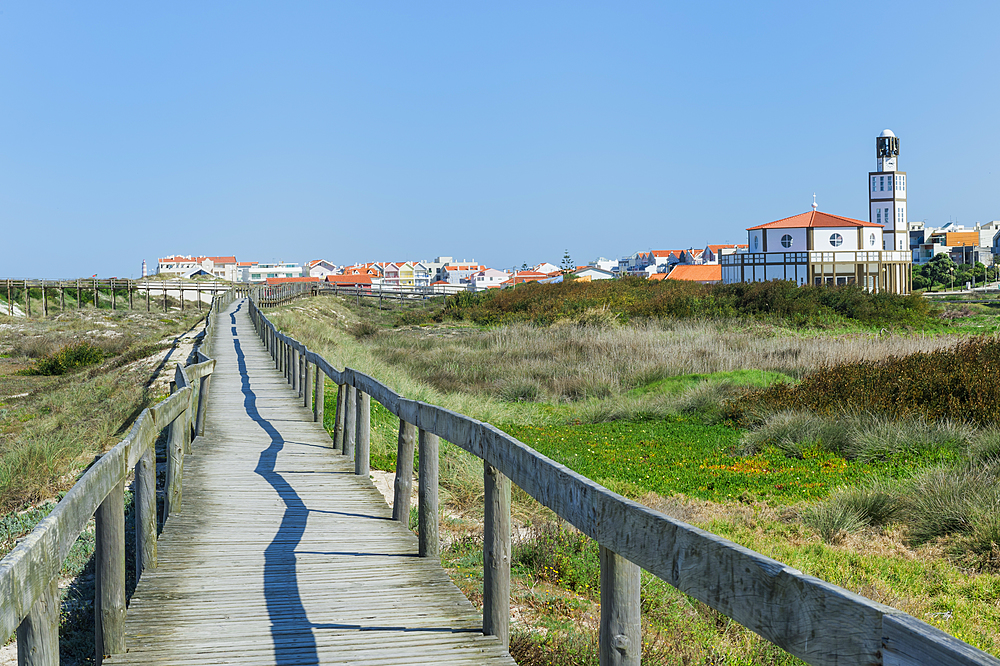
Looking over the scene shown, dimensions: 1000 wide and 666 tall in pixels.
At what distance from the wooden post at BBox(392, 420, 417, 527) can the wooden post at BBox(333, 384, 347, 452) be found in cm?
287

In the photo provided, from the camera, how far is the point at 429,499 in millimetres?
5652

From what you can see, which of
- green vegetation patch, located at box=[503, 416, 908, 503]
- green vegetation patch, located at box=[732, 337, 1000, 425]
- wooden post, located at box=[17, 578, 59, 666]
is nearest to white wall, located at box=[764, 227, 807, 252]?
green vegetation patch, located at box=[732, 337, 1000, 425]

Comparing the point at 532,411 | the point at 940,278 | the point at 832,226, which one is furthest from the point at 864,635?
the point at 940,278

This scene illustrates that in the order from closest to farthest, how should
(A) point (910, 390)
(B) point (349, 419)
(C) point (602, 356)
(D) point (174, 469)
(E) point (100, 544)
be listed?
(E) point (100, 544) → (D) point (174, 469) → (B) point (349, 419) → (A) point (910, 390) → (C) point (602, 356)

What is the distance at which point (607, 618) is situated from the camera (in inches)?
125

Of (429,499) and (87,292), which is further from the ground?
(87,292)

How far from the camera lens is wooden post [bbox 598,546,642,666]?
10.2 feet

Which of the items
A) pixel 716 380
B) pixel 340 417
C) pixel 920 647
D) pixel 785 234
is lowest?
pixel 716 380

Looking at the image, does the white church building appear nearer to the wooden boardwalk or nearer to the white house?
the wooden boardwalk

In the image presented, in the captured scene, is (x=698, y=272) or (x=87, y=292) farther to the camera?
(x=698, y=272)

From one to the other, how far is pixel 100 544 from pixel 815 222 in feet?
217

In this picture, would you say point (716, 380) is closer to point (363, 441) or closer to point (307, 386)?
point (307, 386)

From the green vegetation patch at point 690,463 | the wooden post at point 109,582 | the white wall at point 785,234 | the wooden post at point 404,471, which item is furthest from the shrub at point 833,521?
the white wall at point 785,234

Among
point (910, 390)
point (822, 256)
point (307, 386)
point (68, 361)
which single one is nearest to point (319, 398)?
point (307, 386)
